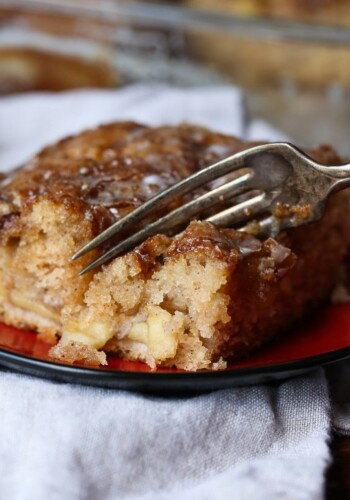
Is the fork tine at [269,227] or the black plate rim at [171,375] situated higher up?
the fork tine at [269,227]

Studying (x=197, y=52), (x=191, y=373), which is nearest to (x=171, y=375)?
(x=191, y=373)

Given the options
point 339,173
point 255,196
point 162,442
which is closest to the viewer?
point 162,442

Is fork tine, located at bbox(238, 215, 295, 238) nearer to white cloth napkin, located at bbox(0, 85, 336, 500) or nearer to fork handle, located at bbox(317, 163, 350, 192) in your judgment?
fork handle, located at bbox(317, 163, 350, 192)

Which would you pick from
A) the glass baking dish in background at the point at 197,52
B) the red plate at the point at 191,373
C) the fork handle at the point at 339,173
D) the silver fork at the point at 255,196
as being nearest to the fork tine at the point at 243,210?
the silver fork at the point at 255,196

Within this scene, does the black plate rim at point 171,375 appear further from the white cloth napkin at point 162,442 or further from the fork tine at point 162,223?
the fork tine at point 162,223

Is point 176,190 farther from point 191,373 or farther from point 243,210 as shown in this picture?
point 191,373

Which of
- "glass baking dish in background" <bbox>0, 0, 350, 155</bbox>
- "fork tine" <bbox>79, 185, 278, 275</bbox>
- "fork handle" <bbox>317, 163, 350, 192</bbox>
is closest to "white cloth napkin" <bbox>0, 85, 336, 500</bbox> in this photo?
"fork tine" <bbox>79, 185, 278, 275</bbox>
